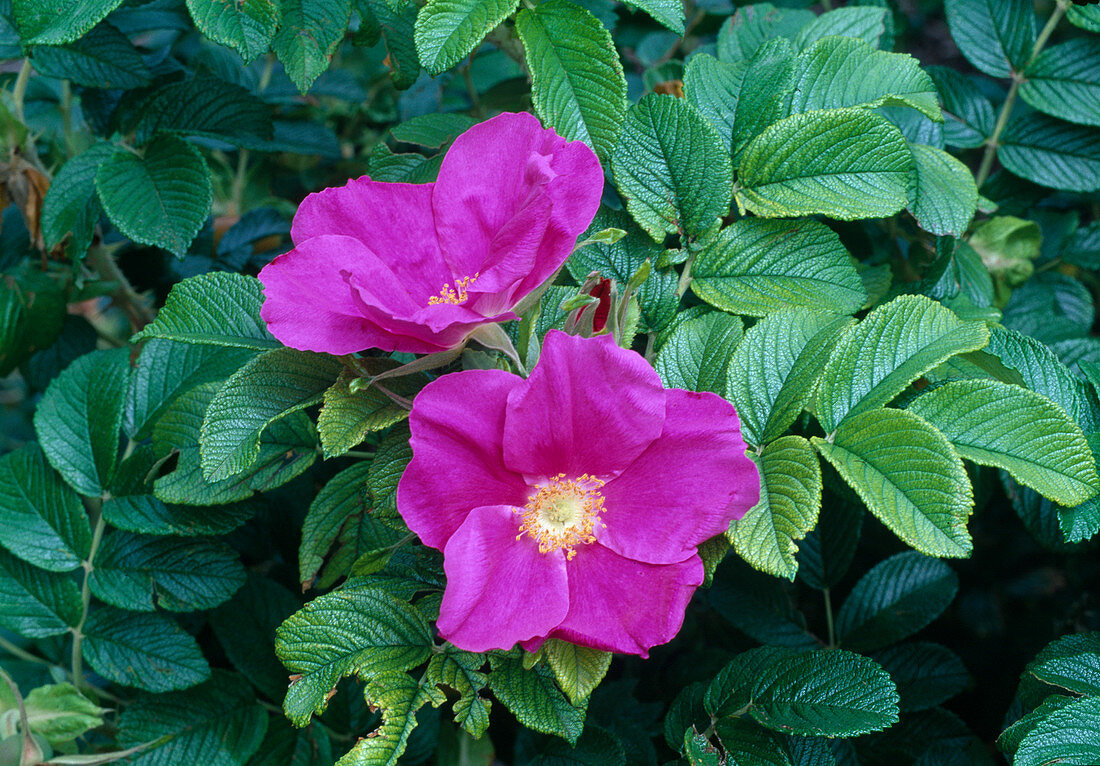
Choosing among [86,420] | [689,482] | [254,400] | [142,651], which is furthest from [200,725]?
[689,482]

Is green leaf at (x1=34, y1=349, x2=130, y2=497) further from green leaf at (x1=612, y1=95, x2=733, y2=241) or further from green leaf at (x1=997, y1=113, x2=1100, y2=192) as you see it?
green leaf at (x1=997, y1=113, x2=1100, y2=192)

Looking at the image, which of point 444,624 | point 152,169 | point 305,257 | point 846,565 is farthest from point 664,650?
point 152,169

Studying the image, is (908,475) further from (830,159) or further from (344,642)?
(344,642)

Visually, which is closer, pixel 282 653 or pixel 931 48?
pixel 282 653

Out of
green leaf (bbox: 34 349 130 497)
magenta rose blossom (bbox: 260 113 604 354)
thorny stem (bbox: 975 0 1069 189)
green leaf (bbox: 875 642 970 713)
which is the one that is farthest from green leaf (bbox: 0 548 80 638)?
thorny stem (bbox: 975 0 1069 189)

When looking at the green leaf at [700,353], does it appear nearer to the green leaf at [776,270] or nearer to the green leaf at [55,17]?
the green leaf at [776,270]

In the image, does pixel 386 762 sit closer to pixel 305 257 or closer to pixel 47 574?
pixel 305 257
